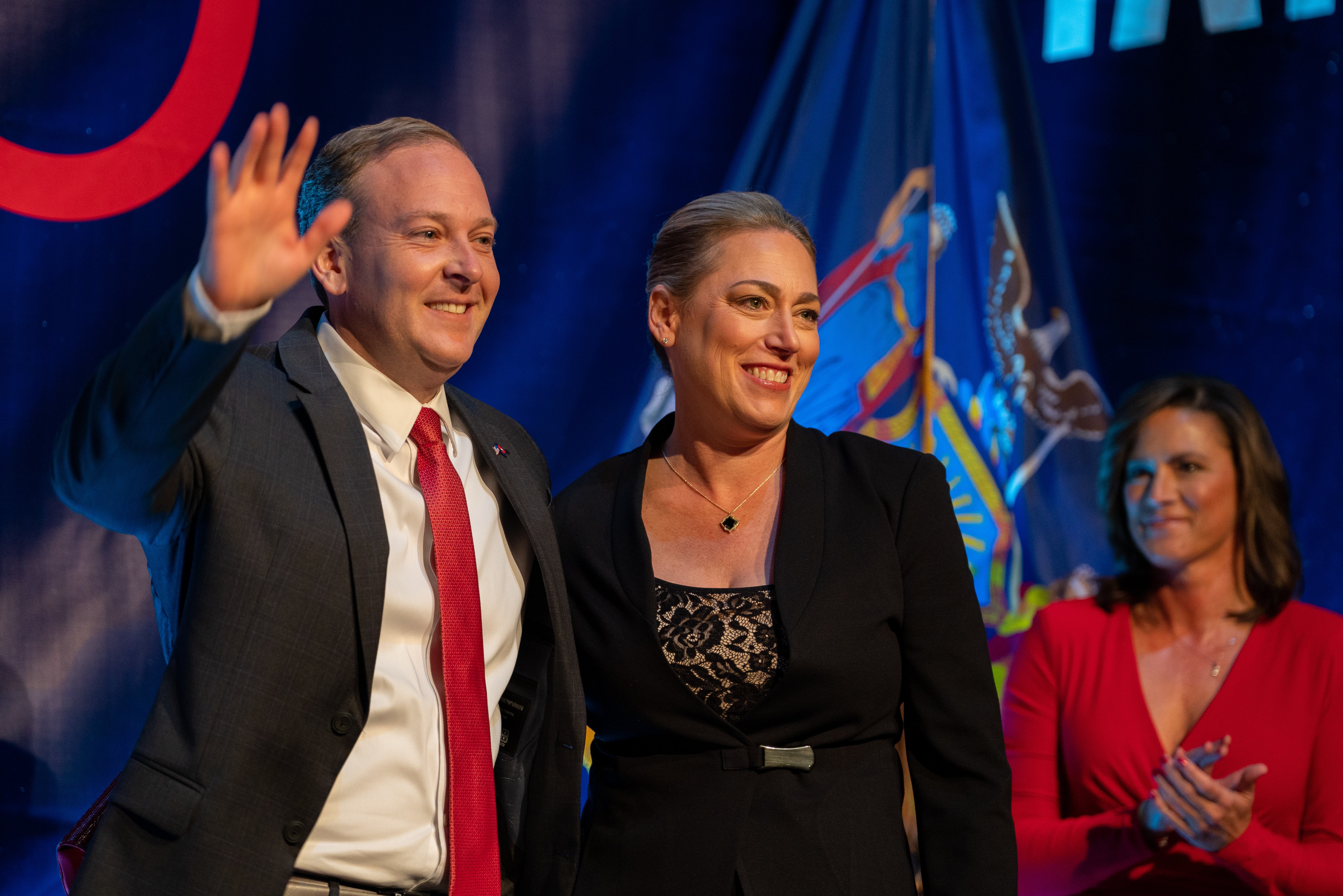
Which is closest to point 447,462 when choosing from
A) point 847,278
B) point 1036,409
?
point 847,278

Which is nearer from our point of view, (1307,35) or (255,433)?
(255,433)

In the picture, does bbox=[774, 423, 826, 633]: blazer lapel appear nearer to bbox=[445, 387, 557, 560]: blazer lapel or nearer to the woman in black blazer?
the woman in black blazer

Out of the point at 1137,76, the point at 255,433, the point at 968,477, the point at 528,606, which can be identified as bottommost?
the point at 528,606

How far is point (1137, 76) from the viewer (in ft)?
12.3

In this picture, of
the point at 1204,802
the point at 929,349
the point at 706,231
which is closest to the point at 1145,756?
the point at 1204,802

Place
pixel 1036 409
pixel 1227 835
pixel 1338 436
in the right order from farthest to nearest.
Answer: pixel 1338 436 → pixel 1036 409 → pixel 1227 835

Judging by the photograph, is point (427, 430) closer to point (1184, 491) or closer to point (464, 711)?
point (464, 711)

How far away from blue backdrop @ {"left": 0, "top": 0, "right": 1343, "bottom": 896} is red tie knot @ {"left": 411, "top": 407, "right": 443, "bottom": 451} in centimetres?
86

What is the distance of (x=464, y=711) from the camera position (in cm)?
169

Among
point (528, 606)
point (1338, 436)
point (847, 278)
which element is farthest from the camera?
point (1338, 436)

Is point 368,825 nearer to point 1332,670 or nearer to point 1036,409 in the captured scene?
point 1332,670

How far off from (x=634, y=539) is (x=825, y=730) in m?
0.45

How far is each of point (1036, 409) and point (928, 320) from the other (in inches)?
19.9

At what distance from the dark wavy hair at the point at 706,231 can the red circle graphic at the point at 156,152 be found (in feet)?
3.25
